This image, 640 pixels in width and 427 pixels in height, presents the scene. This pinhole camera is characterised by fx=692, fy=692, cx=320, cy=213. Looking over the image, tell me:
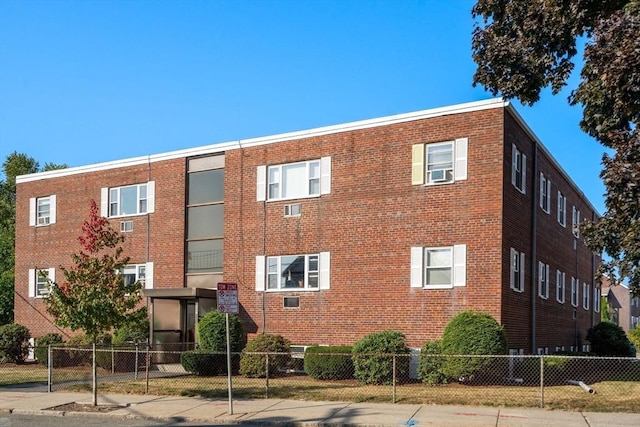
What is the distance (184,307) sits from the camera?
26.5 m

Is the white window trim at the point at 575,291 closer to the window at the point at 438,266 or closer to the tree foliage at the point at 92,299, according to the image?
the window at the point at 438,266

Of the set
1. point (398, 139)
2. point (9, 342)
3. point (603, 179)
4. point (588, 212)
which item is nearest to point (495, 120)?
point (398, 139)

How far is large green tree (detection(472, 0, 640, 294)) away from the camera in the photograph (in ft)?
35.3

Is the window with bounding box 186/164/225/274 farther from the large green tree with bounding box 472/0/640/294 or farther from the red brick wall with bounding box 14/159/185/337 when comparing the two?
the large green tree with bounding box 472/0/640/294

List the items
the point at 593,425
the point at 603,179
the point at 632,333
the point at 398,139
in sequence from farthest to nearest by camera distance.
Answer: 1. the point at 632,333
2. the point at 398,139
3. the point at 593,425
4. the point at 603,179

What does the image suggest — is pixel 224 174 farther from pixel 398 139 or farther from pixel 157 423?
pixel 157 423

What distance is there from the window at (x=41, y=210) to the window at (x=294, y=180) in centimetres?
1113

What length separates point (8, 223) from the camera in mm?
46750

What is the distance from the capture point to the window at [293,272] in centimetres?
2294

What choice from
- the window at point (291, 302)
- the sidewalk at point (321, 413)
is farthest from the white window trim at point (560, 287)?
the sidewalk at point (321, 413)

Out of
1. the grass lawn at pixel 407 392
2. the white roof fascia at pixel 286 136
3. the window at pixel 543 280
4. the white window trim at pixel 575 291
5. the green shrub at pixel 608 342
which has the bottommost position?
the green shrub at pixel 608 342

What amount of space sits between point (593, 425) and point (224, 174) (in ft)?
54.3

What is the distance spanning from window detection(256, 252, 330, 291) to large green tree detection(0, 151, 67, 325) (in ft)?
58.1

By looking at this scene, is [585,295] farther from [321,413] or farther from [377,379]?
[321,413]
